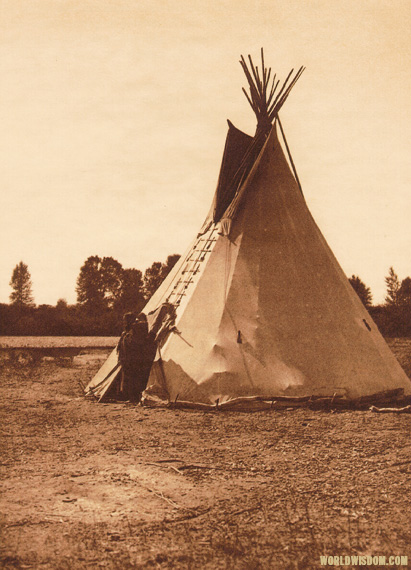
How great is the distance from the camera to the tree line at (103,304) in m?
30.8

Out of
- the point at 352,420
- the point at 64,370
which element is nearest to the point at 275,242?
the point at 352,420

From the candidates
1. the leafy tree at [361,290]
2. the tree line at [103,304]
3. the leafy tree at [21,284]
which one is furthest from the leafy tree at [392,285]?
the leafy tree at [21,284]

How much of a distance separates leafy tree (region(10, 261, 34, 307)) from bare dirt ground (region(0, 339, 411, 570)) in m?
67.6

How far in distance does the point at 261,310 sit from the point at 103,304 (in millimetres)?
43501

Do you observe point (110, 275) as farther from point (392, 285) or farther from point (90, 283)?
point (392, 285)

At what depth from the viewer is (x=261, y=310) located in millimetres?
8727

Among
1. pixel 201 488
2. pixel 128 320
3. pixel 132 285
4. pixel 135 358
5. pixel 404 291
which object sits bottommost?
pixel 201 488

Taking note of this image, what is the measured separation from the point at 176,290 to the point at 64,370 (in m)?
5.16

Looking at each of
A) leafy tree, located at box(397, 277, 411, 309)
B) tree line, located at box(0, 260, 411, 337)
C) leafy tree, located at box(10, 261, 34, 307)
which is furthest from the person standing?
leafy tree, located at box(10, 261, 34, 307)

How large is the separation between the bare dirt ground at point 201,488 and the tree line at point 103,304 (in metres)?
8.23

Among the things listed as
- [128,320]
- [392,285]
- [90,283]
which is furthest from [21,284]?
[128,320]

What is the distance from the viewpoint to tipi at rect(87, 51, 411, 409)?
8062mm

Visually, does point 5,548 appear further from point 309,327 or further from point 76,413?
point 309,327

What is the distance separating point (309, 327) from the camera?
870cm
